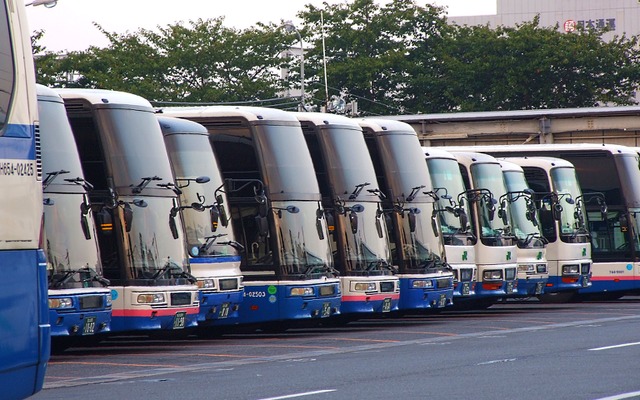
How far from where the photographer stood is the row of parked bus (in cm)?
1820

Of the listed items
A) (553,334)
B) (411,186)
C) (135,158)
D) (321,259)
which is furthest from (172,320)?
(411,186)

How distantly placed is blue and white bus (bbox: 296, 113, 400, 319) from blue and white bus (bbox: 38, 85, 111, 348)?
670cm

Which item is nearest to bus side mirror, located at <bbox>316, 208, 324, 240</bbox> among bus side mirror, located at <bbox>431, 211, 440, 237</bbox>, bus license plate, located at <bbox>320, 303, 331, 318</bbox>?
bus license plate, located at <bbox>320, 303, 331, 318</bbox>

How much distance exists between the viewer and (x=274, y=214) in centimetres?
2248

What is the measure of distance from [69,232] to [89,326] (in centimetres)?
116

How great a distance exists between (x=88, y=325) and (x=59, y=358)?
1226 millimetres

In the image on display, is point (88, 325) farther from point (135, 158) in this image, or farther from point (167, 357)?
point (135, 158)

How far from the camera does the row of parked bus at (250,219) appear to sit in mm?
18203

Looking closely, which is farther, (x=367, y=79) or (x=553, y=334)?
(x=367, y=79)

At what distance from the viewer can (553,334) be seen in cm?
2175

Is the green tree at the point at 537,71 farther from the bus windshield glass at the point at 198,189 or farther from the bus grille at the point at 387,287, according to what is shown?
the bus windshield glass at the point at 198,189

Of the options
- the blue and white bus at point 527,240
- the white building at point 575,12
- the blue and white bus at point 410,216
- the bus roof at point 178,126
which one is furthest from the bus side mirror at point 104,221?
the white building at point 575,12

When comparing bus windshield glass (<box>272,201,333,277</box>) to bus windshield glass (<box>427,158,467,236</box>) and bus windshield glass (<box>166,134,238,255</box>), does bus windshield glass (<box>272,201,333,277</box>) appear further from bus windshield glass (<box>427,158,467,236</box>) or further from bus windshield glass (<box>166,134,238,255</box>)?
bus windshield glass (<box>427,158,467,236</box>)

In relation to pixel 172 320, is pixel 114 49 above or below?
above
